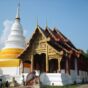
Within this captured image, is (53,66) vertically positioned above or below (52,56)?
below

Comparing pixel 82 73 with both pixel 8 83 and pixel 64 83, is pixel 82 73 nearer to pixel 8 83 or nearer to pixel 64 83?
pixel 64 83

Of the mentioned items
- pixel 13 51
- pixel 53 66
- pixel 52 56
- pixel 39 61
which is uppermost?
pixel 13 51

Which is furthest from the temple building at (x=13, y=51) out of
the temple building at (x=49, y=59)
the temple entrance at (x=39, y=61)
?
the temple entrance at (x=39, y=61)

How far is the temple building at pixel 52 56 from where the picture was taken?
1097 inches

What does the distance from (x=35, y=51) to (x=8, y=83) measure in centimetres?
500

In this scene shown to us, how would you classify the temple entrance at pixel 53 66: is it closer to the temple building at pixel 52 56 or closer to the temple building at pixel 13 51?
the temple building at pixel 52 56

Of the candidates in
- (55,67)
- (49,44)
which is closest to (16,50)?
(55,67)

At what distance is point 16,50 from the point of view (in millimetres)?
40531

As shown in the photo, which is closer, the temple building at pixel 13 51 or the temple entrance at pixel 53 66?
the temple entrance at pixel 53 66

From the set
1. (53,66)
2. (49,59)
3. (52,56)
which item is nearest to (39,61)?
(53,66)

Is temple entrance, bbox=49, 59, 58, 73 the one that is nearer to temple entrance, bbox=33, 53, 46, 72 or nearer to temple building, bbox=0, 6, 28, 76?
temple entrance, bbox=33, 53, 46, 72

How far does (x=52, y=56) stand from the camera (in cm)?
2873

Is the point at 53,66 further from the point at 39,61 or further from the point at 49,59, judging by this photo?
the point at 49,59

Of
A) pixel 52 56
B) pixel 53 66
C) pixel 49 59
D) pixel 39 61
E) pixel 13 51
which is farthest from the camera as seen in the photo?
pixel 13 51
